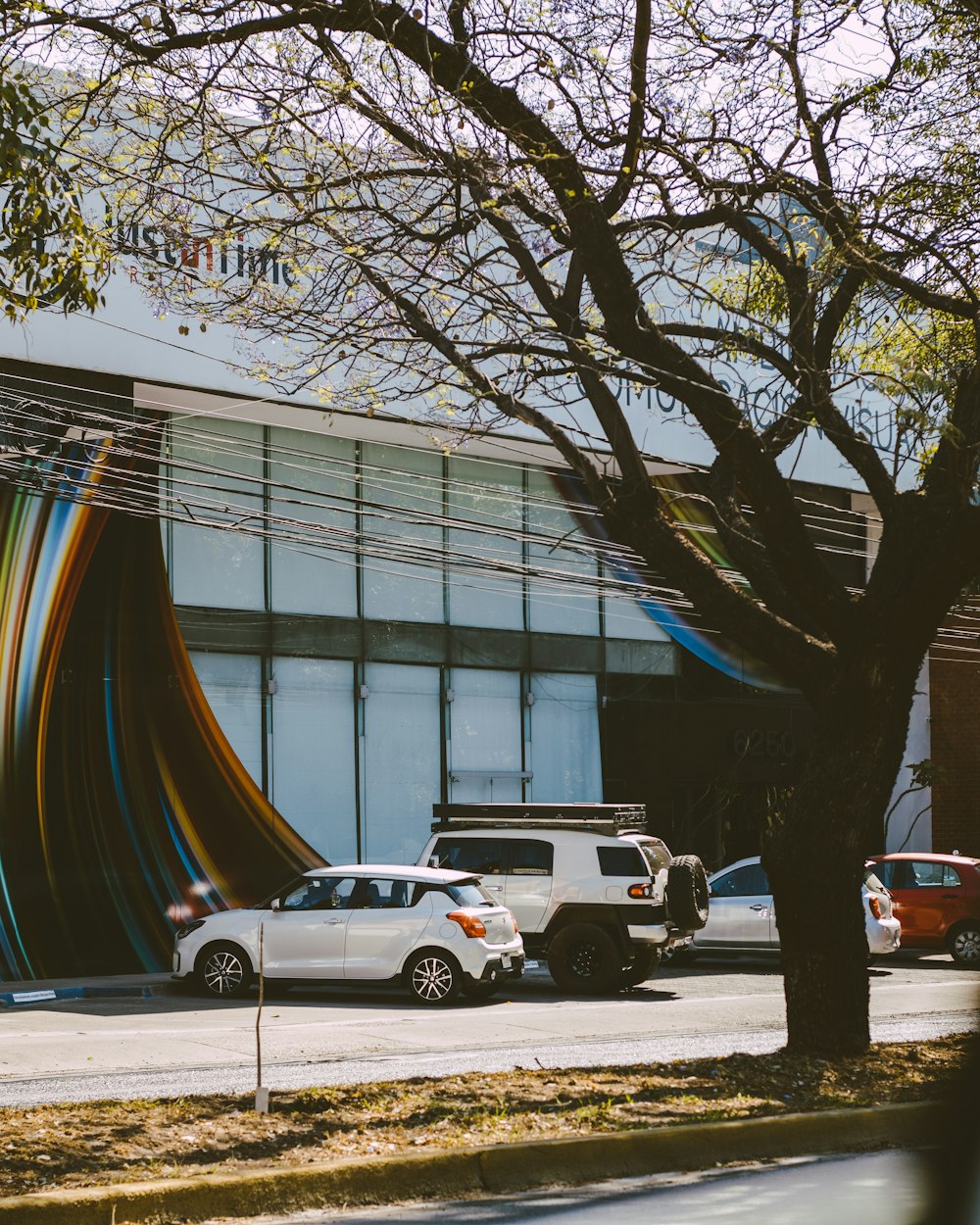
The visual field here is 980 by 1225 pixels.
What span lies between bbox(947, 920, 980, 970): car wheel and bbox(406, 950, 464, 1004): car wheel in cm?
966

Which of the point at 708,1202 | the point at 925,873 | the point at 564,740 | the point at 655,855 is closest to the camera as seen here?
the point at 708,1202

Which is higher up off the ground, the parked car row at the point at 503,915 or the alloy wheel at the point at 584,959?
the parked car row at the point at 503,915

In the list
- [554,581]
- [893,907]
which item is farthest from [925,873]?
[554,581]

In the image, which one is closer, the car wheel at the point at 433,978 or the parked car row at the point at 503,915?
the car wheel at the point at 433,978

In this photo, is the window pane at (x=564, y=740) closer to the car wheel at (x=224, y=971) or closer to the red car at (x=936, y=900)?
the red car at (x=936, y=900)

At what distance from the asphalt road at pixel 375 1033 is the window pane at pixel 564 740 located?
256 inches

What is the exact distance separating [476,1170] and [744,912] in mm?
15248

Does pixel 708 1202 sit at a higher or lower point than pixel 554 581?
lower

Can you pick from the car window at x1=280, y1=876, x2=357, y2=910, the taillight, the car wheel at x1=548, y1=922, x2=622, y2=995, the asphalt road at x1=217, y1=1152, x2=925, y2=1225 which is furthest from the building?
the asphalt road at x1=217, y1=1152, x2=925, y2=1225

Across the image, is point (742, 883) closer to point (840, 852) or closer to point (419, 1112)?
point (840, 852)

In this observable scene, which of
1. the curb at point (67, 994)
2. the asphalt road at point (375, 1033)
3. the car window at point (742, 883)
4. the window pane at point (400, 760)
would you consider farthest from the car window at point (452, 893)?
the window pane at point (400, 760)

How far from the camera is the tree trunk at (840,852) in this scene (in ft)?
35.4

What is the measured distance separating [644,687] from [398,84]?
1840cm

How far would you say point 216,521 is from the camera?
22.6 meters
